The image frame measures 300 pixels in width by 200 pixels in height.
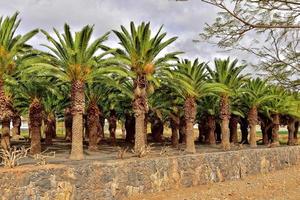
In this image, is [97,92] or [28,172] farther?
[97,92]

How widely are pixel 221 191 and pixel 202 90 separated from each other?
999 cm

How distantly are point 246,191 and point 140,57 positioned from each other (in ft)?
30.3

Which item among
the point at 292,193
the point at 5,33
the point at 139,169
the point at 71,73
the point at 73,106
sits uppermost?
the point at 5,33

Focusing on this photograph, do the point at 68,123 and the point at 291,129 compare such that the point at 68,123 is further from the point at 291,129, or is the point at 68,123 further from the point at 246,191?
the point at 291,129

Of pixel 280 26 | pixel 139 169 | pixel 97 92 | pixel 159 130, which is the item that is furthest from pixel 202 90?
pixel 280 26

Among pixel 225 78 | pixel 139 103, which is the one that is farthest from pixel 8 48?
pixel 225 78

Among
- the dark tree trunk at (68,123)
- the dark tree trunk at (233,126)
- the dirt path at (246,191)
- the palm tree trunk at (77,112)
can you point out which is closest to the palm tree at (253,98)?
the dark tree trunk at (233,126)

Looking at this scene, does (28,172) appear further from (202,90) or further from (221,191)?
(202,90)

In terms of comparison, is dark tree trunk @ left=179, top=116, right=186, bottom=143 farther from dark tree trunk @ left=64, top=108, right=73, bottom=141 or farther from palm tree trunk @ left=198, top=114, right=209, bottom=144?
dark tree trunk @ left=64, top=108, right=73, bottom=141

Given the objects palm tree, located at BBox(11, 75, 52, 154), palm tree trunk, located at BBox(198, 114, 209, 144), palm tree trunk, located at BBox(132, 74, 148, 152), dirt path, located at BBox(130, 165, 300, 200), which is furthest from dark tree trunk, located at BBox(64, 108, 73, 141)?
dirt path, located at BBox(130, 165, 300, 200)

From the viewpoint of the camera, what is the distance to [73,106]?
22719 mm

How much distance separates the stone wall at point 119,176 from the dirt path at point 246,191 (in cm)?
49

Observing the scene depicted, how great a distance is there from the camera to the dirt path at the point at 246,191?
19188 millimetres

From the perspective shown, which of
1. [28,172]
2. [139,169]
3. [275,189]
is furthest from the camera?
[275,189]
